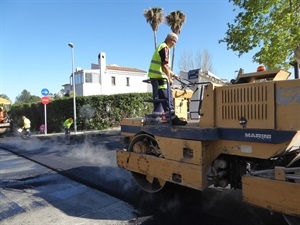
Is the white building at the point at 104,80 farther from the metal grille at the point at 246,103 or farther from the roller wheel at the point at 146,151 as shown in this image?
the metal grille at the point at 246,103

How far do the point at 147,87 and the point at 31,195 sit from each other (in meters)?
39.5

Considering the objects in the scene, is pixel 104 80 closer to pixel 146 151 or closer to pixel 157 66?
pixel 157 66

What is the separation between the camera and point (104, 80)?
41906 millimetres

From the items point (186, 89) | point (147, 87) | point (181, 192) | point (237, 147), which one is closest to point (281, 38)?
point (186, 89)

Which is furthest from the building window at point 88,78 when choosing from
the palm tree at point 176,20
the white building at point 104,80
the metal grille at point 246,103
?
the metal grille at point 246,103

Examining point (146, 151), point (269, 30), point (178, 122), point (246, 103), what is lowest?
point (146, 151)

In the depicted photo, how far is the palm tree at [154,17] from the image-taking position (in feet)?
80.5

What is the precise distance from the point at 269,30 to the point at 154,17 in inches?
519

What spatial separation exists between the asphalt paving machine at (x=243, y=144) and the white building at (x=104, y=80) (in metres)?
34.8

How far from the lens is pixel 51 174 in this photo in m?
7.50

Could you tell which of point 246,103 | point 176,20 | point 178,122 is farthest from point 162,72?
point 176,20

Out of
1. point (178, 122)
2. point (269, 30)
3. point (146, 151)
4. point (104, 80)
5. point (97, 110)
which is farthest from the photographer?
point (104, 80)

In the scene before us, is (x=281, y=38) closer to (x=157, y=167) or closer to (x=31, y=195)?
(x=157, y=167)

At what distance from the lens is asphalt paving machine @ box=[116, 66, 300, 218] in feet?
11.2
